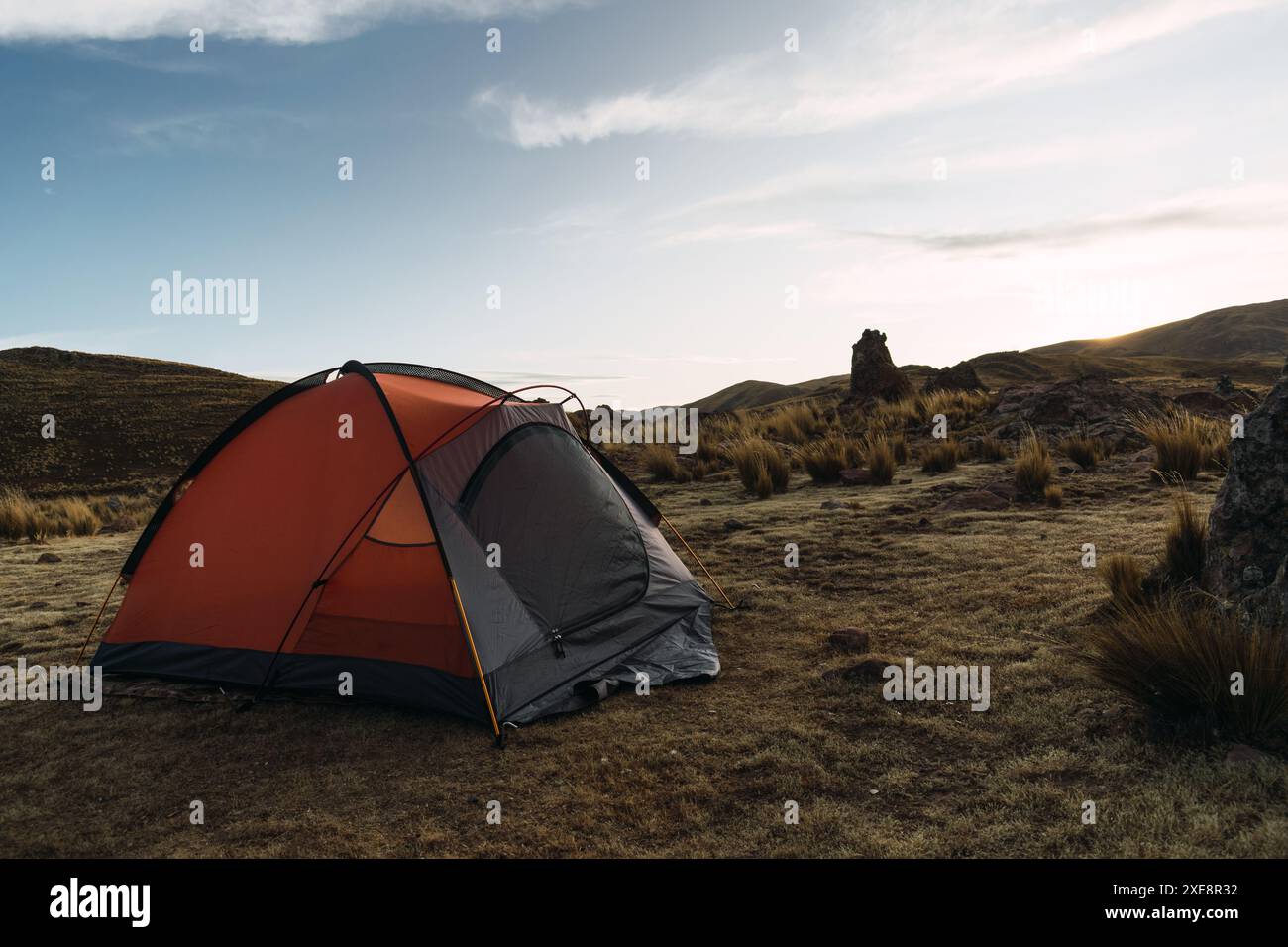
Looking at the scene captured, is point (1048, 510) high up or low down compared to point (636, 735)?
up

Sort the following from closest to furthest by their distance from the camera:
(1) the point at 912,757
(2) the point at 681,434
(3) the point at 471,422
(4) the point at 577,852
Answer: (4) the point at 577,852 → (1) the point at 912,757 → (3) the point at 471,422 → (2) the point at 681,434

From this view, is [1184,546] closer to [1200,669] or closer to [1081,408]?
[1200,669]

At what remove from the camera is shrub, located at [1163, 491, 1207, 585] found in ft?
19.7

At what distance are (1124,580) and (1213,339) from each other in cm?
9247

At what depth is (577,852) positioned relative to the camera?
3.80 m

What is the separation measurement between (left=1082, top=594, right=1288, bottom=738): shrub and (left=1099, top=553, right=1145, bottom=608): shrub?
106 centimetres

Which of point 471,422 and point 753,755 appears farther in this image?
point 471,422

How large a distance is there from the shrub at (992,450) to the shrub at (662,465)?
5.69 meters

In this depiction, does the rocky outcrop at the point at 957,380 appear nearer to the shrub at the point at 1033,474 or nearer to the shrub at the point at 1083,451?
the shrub at the point at 1083,451

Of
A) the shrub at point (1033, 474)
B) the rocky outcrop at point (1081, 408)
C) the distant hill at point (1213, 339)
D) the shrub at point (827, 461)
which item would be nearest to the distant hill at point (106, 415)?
the shrub at point (827, 461)

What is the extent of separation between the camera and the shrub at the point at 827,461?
560 inches
